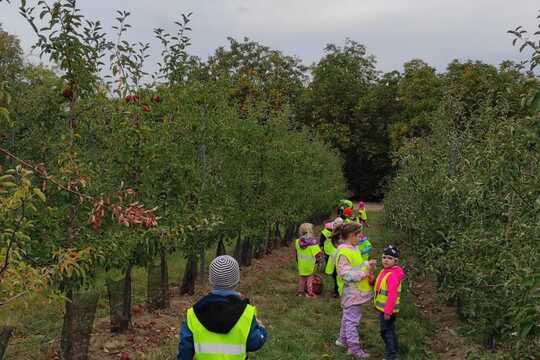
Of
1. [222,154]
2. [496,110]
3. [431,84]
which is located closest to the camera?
[496,110]

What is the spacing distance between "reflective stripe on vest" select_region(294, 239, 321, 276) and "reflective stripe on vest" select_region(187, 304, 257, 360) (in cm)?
659

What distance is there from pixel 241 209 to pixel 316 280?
2330mm

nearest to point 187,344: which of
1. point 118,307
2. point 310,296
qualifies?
point 118,307

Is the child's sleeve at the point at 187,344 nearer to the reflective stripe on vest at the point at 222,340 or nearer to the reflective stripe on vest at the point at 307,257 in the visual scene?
the reflective stripe on vest at the point at 222,340

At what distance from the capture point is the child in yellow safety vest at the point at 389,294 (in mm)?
6252

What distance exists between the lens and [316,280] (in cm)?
1084

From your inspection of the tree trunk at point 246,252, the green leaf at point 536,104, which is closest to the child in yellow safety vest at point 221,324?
the green leaf at point 536,104

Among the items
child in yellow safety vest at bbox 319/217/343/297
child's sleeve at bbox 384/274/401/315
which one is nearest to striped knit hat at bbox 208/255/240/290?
child's sleeve at bbox 384/274/401/315

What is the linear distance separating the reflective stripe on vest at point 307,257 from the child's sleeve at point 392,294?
378 cm

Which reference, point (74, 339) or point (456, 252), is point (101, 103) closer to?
point (74, 339)

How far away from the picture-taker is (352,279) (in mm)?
6816

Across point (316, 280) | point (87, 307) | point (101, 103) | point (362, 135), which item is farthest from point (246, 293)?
point (362, 135)

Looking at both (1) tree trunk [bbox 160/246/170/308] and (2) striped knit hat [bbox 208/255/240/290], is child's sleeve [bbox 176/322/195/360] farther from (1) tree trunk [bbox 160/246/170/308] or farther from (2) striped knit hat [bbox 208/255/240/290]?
(1) tree trunk [bbox 160/246/170/308]

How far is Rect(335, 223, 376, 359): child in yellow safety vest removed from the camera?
686 centimetres
